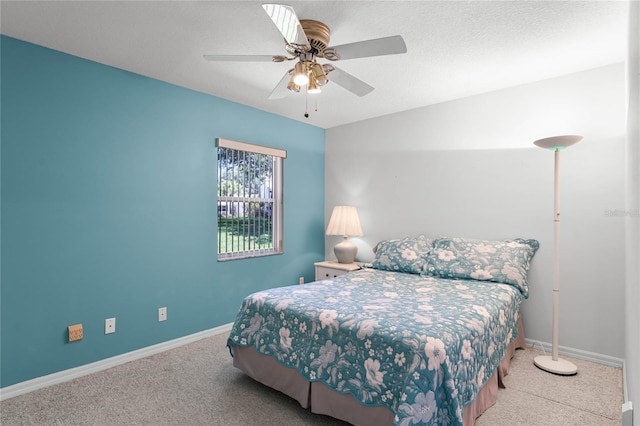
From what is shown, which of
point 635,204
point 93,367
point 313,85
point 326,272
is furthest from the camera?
point 326,272

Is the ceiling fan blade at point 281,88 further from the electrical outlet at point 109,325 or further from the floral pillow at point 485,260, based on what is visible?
the electrical outlet at point 109,325

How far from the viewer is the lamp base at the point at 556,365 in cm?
258

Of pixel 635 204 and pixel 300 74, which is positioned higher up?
pixel 300 74

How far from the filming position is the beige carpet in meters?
2.04

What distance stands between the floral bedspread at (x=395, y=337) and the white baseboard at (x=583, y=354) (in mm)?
585

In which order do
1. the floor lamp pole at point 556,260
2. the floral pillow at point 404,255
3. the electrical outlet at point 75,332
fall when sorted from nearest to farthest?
the electrical outlet at point 75,332 → the floor lamp pole at point 556,260 → the floral pillow at point 404,255

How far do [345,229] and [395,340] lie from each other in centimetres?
252

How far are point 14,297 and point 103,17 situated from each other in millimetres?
1967

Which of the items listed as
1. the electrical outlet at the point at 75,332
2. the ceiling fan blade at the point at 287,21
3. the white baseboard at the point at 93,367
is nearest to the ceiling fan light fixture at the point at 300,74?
the ceiling fan blade at the point at 287,21

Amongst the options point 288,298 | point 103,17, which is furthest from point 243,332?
point 103,17

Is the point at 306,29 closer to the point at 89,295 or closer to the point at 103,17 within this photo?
the point at 103,17

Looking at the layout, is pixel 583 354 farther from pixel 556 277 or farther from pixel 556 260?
pixel 556 260

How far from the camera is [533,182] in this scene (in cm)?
314

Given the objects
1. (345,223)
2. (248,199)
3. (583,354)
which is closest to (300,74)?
(248,199)
